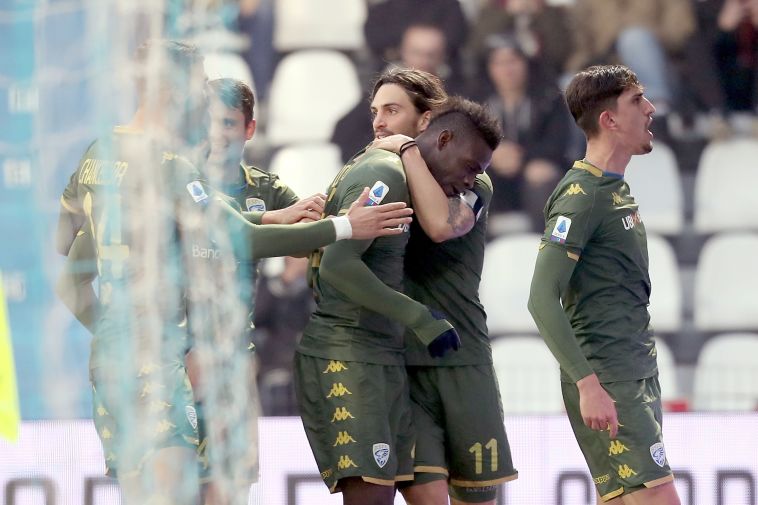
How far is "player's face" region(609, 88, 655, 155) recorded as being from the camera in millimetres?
4188

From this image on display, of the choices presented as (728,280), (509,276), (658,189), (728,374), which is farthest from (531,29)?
(728,374)

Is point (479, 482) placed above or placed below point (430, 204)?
below

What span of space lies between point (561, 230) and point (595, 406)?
525 millimetres

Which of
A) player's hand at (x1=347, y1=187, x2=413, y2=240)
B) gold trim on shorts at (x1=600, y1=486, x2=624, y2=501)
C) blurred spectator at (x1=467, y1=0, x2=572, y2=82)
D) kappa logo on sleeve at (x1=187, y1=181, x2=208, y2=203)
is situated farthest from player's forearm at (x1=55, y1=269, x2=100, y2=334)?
blurred spectator at (x1=467, y1=0, x2=572, y2=82)

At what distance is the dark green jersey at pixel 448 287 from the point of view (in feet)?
13.7

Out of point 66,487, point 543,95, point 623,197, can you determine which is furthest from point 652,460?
point 543,95

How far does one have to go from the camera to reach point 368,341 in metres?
3.92

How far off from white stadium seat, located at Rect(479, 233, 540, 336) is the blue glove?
3.15 metres

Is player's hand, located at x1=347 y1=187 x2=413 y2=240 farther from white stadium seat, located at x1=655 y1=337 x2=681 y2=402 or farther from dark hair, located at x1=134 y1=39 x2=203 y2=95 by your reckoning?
white stadium seat, located at x1=655 y1=337 x2=681 y2=402

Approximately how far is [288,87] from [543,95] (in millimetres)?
1367

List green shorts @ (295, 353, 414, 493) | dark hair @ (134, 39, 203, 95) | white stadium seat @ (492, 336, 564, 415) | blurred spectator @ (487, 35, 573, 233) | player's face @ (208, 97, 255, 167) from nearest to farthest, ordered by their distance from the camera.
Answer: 1. dark hair @ (134, 39, 203, 95)
2. green shorts @ (295, 353, 414, 493)
3. player's face @ (208, 97, 255, 167)
4. white stadium seat @ (492, 336, 564, 415)
5. blurred spectator @ (487, 35, 573, 233)

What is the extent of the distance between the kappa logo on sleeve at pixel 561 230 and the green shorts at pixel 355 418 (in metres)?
0.59

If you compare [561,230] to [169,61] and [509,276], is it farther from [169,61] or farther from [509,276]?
[509,276]

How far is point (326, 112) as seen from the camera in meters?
7.33
